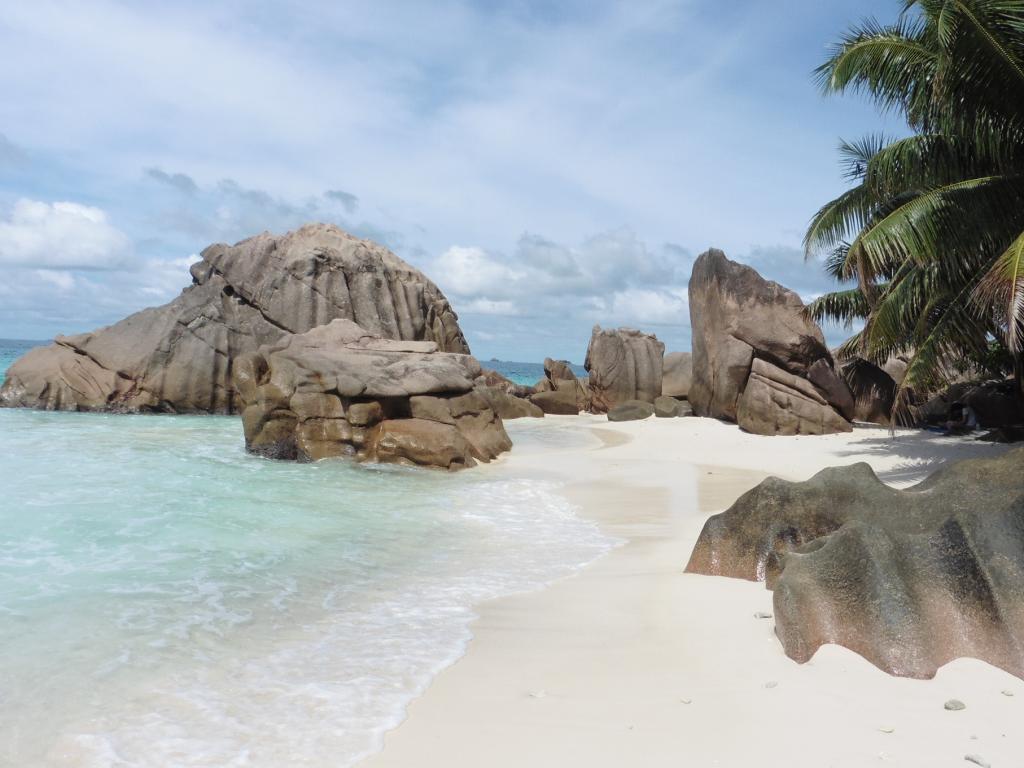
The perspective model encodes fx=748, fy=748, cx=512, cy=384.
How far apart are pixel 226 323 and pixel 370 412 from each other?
1516 cm

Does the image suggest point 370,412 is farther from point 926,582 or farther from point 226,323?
→ point 226,323

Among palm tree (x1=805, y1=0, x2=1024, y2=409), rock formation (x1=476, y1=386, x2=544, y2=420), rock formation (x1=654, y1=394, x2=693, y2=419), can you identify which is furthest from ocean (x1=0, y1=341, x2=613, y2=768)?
rock formation (x1=476, y1=386, x2=544, y2=420)

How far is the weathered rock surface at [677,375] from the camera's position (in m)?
26.1

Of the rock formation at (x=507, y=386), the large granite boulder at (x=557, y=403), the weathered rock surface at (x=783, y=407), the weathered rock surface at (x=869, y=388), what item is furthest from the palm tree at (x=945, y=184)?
the rock formation at (x=507, y=386)

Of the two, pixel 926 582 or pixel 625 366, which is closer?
pixel 926 582

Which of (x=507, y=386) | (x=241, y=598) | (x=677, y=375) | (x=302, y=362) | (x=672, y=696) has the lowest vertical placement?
(x=241, y=598)

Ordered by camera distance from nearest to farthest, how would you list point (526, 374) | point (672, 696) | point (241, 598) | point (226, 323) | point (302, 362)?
point (672, 696) < point (241, 598) < point (302, 362) < point (226, 323) < point (526, 374)

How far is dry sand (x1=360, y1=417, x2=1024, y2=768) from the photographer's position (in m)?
3.11

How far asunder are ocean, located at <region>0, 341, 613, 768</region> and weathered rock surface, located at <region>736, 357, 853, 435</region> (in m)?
9.24

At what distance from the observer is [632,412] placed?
2364 centimetres

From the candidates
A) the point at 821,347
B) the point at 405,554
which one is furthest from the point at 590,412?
the point at 405,554

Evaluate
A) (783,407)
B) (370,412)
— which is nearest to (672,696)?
(370,412)

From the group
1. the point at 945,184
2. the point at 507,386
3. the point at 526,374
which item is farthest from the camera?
the point at 526,374

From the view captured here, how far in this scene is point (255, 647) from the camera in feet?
15.3
